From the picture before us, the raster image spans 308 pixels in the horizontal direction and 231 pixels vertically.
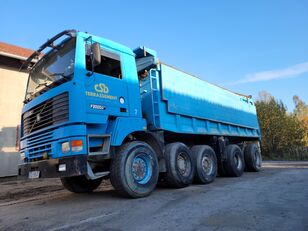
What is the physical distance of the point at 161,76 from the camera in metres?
8.27

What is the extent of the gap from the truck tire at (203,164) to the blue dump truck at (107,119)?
0.03 metres

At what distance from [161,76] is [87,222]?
467 centimetres

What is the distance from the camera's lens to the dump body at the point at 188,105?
8.01 metres

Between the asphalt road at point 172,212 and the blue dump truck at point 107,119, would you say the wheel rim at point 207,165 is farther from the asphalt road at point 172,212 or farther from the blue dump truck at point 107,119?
the asphalt road at point 172,212

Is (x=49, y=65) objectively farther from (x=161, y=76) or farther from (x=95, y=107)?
(x=161, y=76)

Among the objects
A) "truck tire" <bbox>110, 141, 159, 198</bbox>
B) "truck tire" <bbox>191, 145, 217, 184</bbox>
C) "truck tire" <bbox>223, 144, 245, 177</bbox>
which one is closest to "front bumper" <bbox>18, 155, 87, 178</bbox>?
"truck tire" <bbox>110, 141, 159, 198</bbox>

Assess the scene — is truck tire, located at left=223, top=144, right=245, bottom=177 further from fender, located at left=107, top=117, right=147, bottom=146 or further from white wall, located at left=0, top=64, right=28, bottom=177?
white wall, located at left=0, top=64, right=28, bottom=177

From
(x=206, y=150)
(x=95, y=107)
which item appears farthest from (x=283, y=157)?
(x=95, y=107)

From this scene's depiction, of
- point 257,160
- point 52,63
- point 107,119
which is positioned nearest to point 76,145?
point 107,119

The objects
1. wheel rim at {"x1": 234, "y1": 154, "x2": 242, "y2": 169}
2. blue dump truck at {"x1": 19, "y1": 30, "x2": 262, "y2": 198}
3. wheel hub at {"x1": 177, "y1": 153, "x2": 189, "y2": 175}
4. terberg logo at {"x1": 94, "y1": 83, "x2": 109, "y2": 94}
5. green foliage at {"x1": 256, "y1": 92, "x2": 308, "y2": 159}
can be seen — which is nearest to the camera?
blue dump truck at {"x1": 19, "y1": 30, "x2": 262, "y2": 198}

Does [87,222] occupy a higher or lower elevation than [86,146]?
lower

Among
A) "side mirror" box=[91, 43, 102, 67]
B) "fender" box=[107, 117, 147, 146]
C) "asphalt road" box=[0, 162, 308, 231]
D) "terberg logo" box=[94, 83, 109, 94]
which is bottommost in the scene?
"asphalt road" box=[0, 162, 308, 231]

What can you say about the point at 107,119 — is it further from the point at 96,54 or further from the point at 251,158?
the point at 251,158

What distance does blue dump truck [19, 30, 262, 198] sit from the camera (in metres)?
5.81
